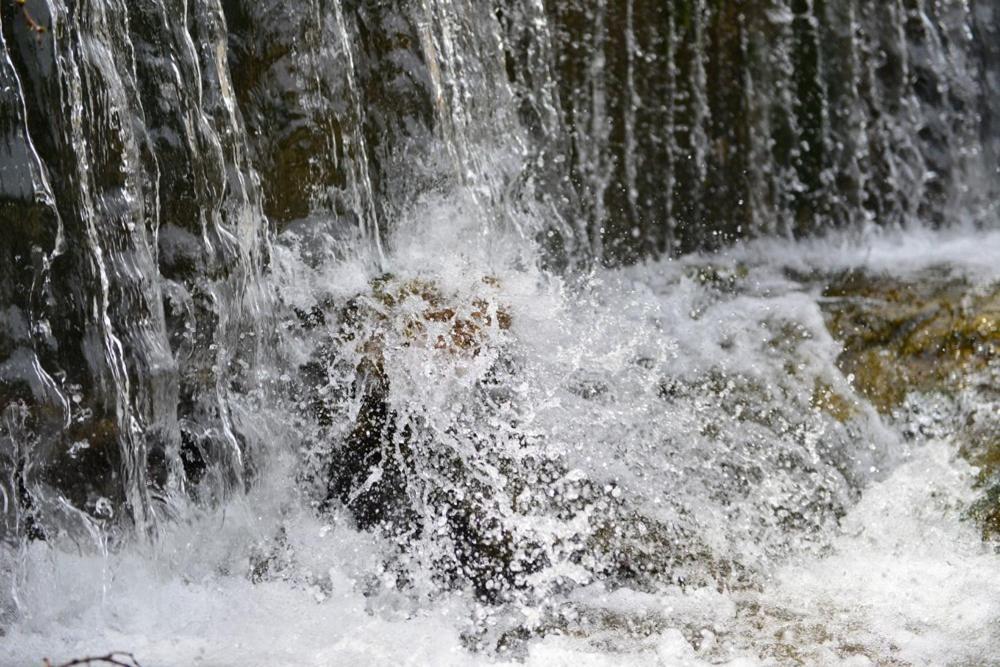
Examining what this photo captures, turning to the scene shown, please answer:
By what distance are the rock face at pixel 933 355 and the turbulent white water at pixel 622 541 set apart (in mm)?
84

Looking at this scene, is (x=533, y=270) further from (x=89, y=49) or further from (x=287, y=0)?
(x=89, y=49)

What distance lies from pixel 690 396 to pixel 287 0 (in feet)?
5.50

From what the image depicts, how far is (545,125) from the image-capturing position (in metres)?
3.74

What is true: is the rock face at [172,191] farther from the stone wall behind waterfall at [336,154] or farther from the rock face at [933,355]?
the rock face at [933,355]

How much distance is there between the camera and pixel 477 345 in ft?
11.0

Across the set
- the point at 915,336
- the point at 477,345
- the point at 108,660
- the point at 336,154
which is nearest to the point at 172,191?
the point at 336,154

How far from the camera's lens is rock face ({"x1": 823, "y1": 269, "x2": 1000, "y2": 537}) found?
11.3 feet

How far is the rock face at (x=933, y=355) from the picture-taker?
346 centimetres

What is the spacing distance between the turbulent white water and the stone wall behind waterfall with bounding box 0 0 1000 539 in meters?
0.18

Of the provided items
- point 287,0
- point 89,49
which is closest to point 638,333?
point 287,0

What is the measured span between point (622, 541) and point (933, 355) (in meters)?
1.29

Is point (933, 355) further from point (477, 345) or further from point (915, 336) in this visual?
point (477, 345)

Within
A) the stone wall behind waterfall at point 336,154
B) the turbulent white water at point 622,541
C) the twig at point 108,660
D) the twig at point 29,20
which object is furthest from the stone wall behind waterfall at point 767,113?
the twig at point 108,660

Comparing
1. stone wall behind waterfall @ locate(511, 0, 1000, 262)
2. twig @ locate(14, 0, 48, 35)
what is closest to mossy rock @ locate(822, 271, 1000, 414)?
stone wall behind waterfall @ locate(511, 0, 1000, 262)
